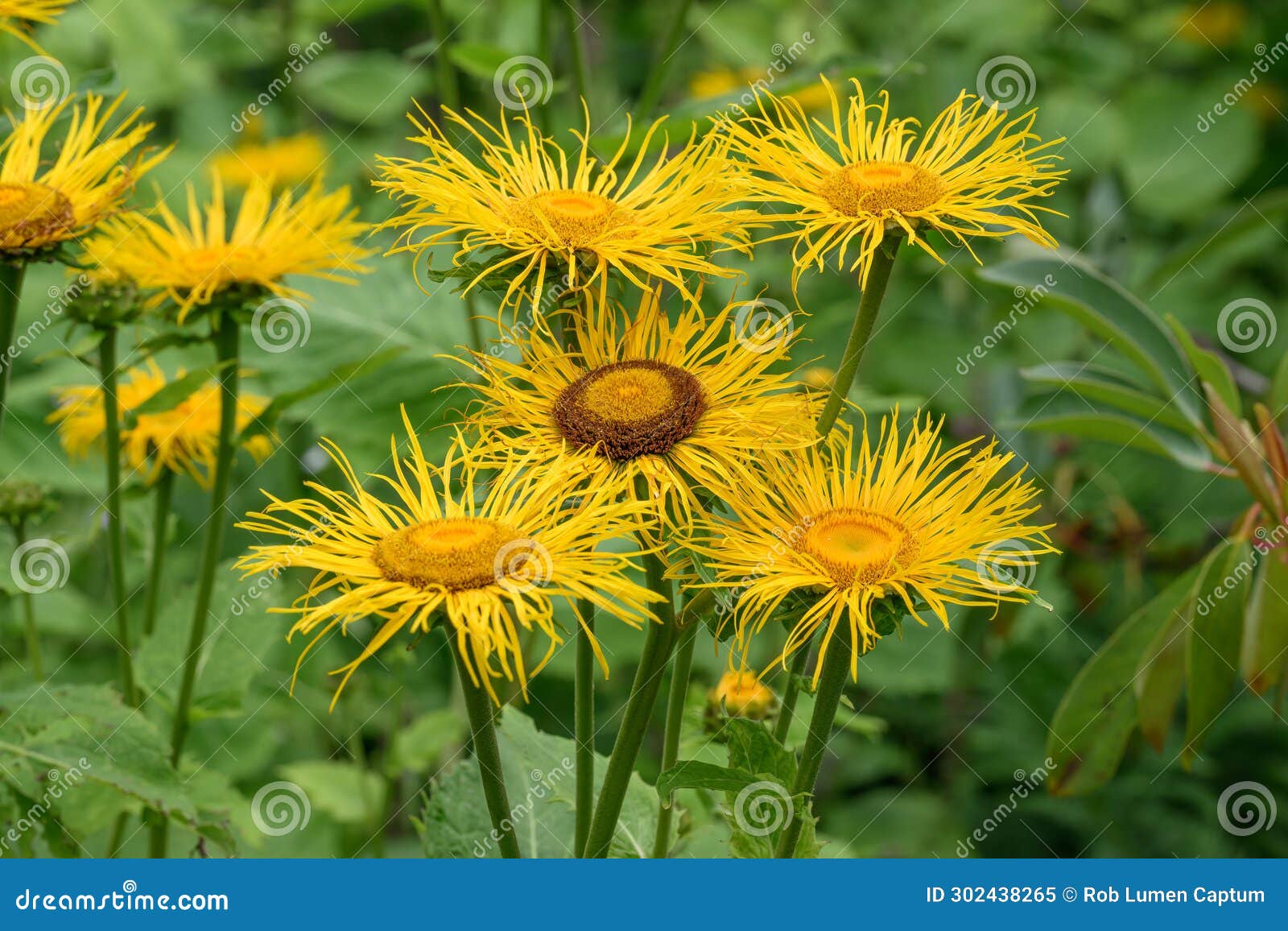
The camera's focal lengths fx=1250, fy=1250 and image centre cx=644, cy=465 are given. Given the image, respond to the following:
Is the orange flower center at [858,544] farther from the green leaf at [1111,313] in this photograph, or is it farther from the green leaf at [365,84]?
the green leaf at [365,84]

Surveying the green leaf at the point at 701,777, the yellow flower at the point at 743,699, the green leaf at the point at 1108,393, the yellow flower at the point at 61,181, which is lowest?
the green leaf at the point at 701,777

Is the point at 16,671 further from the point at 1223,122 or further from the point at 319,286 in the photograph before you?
the point at 1223,122

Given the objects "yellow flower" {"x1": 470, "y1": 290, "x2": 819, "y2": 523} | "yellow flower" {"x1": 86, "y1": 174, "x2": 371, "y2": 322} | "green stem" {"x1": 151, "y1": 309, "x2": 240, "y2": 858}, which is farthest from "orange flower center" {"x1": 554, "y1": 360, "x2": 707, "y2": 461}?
"green stem" {"x1": 151, "y1": 309, "x2": 240, "y2": 858}

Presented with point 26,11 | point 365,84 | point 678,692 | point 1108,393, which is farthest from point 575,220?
point 365,84

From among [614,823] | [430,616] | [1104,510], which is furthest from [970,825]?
[430,616]

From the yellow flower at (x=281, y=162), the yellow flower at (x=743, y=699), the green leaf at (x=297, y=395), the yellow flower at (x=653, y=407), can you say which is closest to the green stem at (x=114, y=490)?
the green leaf at (x=297, y=395)

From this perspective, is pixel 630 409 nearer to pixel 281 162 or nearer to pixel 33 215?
pixel 33 215
